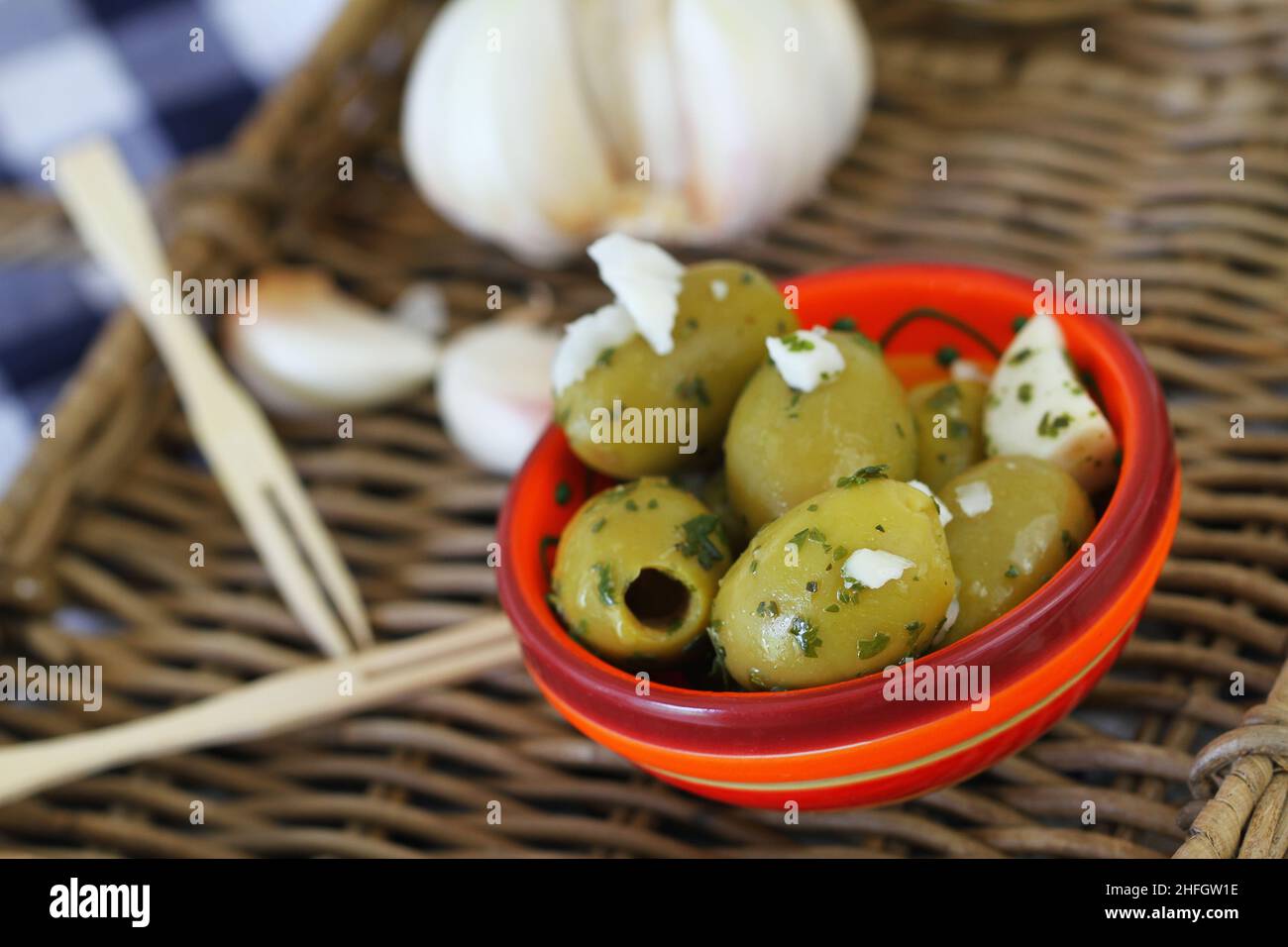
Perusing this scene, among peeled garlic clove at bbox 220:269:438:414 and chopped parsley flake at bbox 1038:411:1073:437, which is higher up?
peeled garlic clove at bbox 220:269:438:414

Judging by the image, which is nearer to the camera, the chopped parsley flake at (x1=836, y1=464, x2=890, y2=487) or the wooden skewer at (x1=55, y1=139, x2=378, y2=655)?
the chopped parsley flake at (x1=836, y1=464, x2=890, y2=487)

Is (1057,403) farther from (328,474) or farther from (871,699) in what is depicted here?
(328,474)

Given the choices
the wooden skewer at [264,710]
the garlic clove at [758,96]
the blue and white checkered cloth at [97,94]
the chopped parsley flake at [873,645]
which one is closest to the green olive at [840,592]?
the chopped parsley flake at [873,645]

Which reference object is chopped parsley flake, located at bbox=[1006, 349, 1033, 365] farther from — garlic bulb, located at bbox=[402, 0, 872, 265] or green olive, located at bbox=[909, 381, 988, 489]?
garlic bulb, located at bbox=[402, 0, 872, 265]

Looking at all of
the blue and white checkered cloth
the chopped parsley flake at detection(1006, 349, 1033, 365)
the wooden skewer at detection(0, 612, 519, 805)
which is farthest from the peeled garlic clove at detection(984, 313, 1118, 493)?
the blue and white checkered cloth

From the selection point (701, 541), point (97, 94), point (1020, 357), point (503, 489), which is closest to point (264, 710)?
point (503, 489)

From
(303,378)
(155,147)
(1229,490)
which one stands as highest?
(155,147)

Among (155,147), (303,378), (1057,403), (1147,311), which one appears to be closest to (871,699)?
(1057,403)
